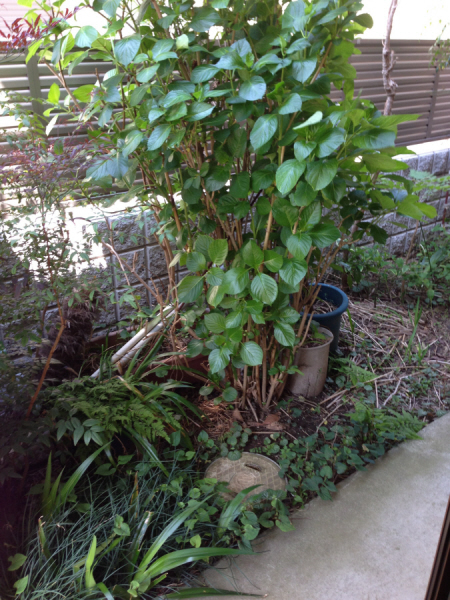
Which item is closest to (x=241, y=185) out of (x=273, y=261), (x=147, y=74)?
(x=273, y=261)

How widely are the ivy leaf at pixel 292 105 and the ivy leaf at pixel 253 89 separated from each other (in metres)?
0.08

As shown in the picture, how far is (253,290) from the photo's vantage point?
178 centimetres

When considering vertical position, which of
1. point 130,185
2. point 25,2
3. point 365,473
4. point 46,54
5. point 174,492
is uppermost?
point 25,2

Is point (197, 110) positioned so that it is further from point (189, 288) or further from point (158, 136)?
point (189, 288)

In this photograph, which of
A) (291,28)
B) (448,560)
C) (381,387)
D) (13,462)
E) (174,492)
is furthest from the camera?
(381,387)

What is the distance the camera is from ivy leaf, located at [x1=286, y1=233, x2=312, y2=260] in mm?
1683

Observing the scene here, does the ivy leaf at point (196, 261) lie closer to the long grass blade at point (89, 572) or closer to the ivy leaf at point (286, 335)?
the ivy leaf at point (286, 335)

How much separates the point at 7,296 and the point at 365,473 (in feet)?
5.58

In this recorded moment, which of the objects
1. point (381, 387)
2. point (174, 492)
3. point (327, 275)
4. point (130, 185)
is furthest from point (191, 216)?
point (327, 275)

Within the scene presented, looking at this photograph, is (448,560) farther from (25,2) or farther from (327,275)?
(327,275)

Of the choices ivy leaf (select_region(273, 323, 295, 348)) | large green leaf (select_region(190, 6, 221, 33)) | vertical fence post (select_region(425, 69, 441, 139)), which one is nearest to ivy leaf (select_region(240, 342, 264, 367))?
ivy leaf (select_region(273, 323, 295, 348))

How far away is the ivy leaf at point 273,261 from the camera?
1775 millimetres

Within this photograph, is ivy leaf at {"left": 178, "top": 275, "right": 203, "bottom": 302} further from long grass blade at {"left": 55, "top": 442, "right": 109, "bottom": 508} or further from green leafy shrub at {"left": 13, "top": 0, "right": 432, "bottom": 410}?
long grass blade at {"left": 55, "top": 442, "right": 109, "bottom": 508}

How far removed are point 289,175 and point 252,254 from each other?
1.28 feet
